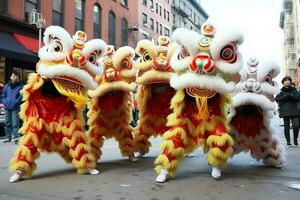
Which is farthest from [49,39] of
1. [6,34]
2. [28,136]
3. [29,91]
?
[6,34]

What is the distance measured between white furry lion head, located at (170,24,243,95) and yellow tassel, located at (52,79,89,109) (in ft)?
4.61

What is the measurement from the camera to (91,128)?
25.1 ft

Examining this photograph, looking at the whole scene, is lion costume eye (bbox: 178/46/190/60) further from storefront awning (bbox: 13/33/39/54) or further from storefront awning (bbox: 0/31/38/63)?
storefront awning (bbox: 13/33/39/54)

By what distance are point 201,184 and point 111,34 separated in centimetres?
2692

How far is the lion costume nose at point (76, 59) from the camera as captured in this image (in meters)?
6.40

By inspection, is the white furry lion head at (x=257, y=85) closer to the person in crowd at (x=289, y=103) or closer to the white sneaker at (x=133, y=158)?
the white sneaker at (x=133, y=158)

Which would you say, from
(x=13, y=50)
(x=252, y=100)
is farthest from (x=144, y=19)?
(x=252, y=100)

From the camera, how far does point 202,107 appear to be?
20.3 feet

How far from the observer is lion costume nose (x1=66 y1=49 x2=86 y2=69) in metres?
6.40

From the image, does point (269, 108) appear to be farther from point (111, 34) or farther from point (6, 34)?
point (111, 34)

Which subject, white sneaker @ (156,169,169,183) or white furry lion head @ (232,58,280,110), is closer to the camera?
white sneaker @ (156,169,169,183)

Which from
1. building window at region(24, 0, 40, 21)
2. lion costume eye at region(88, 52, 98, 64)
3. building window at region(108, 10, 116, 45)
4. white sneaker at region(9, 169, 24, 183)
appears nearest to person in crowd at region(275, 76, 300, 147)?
lion costume eye at region(88, 52, 98, 64)

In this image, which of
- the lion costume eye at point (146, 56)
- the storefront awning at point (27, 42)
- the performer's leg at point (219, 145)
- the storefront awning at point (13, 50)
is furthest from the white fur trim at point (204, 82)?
the storefront awning at point (27, 42)

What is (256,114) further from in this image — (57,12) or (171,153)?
(57,12)
